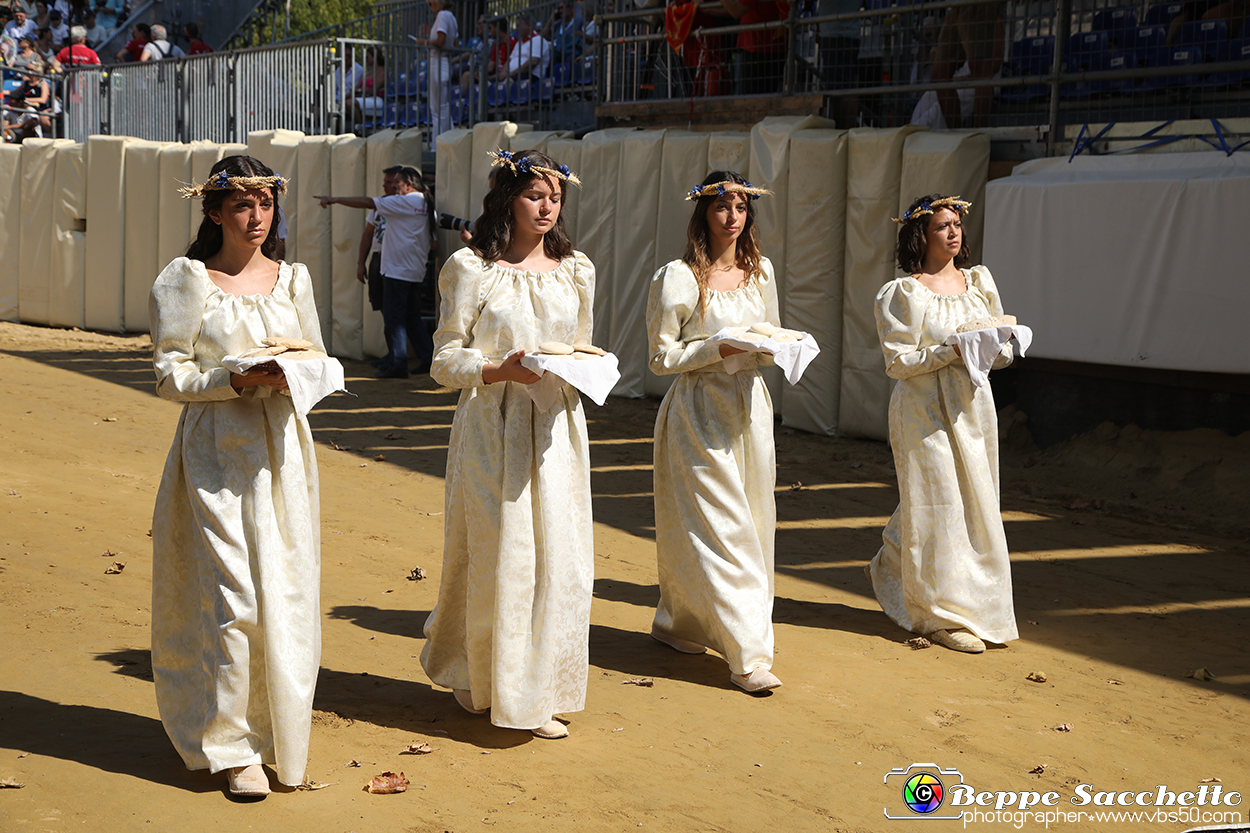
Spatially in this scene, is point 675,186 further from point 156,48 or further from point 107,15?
point 107,15

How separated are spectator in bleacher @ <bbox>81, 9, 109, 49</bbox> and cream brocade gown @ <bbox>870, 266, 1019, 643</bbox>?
1038 inches

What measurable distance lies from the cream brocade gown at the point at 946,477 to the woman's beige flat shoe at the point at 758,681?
3.97ft

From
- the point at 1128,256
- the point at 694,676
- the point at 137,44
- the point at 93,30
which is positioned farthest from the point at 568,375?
the point at 93,30

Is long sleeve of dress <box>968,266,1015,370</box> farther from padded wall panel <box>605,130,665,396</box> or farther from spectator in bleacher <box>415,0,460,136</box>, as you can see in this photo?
spectator in bleacher <box>415,0,460,136</box>

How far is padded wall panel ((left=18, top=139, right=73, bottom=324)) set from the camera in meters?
19.1

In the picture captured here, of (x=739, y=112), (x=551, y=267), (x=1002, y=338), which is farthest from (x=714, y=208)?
(x=739, y=112)

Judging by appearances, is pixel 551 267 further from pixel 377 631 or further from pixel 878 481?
pixel 878 481

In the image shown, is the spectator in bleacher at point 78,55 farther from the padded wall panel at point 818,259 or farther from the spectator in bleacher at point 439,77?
the padded wall panel at point 818,259

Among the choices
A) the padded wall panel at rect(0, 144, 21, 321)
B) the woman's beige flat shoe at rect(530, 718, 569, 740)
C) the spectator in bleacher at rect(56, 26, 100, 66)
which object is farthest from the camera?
the spectator in bleacher at rect(56, 26, 100, 66)

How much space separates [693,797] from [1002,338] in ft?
9.31

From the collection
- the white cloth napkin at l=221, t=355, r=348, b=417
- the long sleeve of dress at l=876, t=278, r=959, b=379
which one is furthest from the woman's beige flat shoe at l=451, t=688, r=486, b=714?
the long sleeve of dress at l=876, t=278, r=959, b=379

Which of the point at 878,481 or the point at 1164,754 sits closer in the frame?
the point at 1164,754

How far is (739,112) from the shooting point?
13781 millimetres

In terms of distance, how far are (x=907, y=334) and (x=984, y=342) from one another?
389mm
